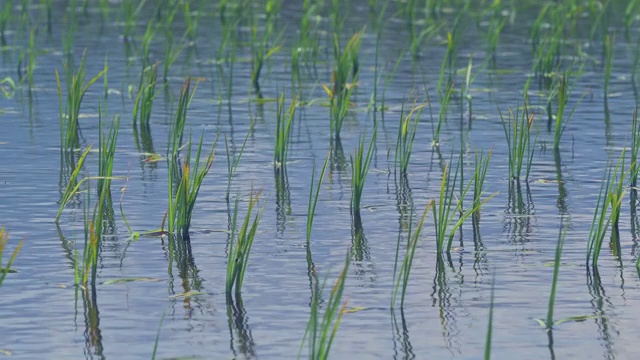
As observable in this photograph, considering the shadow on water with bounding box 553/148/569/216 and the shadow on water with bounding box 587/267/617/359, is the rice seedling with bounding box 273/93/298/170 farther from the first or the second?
the shadow on water with bounding box 587/267/617/359

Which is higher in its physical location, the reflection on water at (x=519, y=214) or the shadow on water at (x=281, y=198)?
the reflection on water at (x=519, y=214)

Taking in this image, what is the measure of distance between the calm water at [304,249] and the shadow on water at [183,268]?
0.04ft

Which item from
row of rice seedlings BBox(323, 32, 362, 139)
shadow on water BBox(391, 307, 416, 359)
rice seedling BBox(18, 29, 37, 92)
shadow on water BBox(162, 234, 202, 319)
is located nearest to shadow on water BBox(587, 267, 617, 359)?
shadow on water BBox(391, 307, 416, 359)

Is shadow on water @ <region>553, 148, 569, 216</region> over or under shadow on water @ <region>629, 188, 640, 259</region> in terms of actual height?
under

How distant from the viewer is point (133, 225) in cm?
675

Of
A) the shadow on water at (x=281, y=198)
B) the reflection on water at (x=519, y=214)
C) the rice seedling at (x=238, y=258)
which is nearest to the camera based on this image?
the rice seedling at (x=238, y=258)

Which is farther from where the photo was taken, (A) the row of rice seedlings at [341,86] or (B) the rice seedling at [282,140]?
(A) the row of rice seedlings at [341,86]

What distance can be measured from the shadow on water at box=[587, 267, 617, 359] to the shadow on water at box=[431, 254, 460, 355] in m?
0.51

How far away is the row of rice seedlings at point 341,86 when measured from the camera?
889cm

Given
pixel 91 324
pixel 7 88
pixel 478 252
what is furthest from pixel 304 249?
pixel 7 88

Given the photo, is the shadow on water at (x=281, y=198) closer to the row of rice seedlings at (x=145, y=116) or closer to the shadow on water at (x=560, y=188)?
the row of rice seedlings at (x=145, y=116)

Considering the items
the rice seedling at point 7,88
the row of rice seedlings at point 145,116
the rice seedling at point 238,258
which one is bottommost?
the rice seedling at point 7,88

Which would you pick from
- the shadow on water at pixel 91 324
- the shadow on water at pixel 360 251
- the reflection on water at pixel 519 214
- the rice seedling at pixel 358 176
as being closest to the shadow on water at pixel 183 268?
the shadow on water at pixel 91 324

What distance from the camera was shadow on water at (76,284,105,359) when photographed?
4820 millimetres
